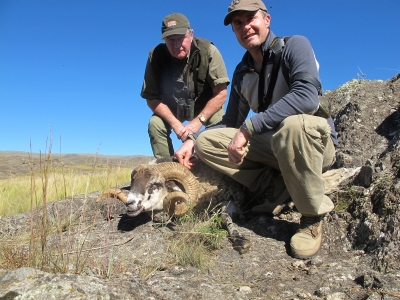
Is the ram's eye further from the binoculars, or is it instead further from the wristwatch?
the binoculars

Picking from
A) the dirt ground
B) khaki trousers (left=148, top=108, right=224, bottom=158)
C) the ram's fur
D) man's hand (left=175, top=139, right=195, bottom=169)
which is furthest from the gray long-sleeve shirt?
khaki trousers (left=148, top=108, right=224, bottom=158)

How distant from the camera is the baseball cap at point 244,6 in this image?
4.79 m

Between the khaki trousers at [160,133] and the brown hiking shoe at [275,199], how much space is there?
239 centimetres

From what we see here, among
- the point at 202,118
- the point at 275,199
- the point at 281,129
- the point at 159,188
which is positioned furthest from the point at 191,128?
the point at 281,129

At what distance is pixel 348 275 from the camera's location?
12.9ft

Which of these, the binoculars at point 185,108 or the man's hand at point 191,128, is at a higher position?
the binoculars at point 185,108

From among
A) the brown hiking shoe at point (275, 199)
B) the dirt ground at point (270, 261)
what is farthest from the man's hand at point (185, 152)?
the brown hiking shoe at point (275, 199)

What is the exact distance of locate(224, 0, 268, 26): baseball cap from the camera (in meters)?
4.79

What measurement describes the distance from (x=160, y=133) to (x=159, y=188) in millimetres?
1815

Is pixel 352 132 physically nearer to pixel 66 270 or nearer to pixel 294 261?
pixel 294 261

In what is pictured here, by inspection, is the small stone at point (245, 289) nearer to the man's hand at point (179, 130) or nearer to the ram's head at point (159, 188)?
the ram's head at point (159, 188)

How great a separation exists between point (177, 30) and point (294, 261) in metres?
4.36

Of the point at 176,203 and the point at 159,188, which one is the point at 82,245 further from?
the point at 159,188

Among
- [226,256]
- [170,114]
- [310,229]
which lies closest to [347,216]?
[310,229]
